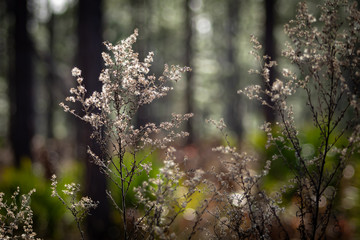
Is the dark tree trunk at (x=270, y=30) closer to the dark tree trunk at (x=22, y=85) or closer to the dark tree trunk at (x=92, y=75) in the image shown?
the dark tree trunk at (x=92, y=75)

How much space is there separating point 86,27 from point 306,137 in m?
4.28

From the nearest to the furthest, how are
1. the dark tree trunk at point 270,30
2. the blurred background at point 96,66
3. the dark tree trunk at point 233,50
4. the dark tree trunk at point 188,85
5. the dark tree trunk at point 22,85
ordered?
the blurred background at point 96,66, the dark tree trunk at point 22,85, the dark tree trunk at point 270,30, the dark tree trunk at point 188,85, the dark tree trunk at point 233,50

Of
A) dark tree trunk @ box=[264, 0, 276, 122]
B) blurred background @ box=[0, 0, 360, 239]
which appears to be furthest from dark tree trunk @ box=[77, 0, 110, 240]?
dark tree trunk @ box=[264, 0, 276, 122]

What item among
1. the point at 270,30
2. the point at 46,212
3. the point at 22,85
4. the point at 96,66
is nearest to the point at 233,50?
the point at 270,30

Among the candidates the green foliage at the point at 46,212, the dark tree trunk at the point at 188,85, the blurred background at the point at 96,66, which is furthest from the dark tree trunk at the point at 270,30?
the green foliage at the point at 46,212

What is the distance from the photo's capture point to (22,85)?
8.07 metres

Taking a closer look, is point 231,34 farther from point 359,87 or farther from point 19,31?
point 359,87

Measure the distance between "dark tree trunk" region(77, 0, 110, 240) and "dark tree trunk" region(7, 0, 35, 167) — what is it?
12.6ft

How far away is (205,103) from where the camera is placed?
30.2 metres

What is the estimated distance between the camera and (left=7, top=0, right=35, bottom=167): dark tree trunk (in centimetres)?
802

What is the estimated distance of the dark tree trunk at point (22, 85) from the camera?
8.02 metres

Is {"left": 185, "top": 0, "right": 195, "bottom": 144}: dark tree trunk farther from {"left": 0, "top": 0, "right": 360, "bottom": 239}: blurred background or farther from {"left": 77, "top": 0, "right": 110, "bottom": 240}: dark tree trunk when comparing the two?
{"left": 77, "top": 0, "right": 110, "bottom": 240}: dark tree trunk

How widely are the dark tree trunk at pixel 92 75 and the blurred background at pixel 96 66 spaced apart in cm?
1

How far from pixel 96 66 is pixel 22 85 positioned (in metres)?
4.39
